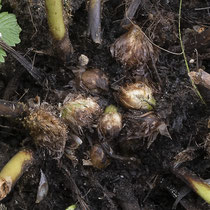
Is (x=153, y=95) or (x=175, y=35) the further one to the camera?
(x=175, y=35)

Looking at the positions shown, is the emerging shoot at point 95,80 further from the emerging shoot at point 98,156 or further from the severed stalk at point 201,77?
the severed stalk at point 201,77

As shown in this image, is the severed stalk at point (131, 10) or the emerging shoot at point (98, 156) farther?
the severed stalk at point (131, 10)

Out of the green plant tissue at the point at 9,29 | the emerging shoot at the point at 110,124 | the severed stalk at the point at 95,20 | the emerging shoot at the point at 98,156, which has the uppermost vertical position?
the green plant tissue at the point at 9,29

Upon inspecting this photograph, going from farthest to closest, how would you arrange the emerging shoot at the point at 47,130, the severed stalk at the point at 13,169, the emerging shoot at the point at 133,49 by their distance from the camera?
the emerging shoot at the point at 133,49 → the emerging shoot at the point at 47,130 → the severed stalk at the point at 13,169

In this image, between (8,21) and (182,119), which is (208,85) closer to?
(182,119)

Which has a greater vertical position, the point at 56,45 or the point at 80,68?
the point at 56,45

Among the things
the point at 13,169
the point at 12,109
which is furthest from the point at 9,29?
the point at 13,169

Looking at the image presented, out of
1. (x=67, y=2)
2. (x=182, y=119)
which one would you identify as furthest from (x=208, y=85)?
(x=67, y=2)

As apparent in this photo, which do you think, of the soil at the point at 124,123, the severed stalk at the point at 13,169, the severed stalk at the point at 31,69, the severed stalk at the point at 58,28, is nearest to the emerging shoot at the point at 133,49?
the soil at the point at 124,123
